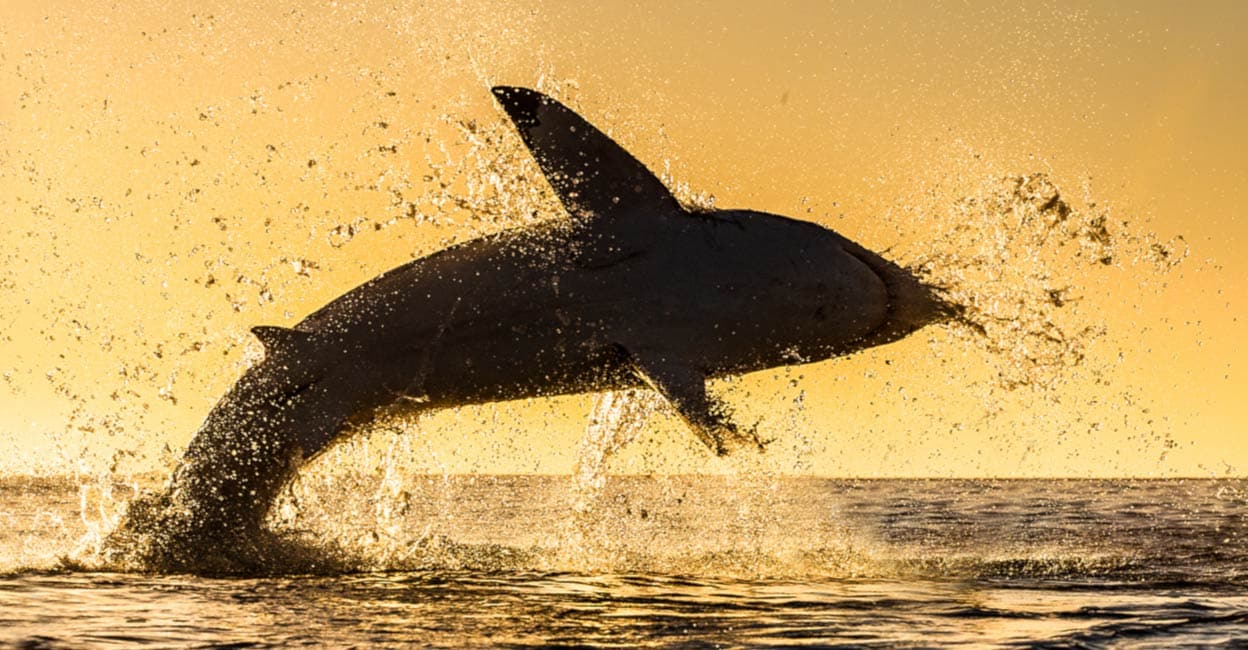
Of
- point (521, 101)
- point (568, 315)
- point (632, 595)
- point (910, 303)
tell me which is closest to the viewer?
point (632, 595)

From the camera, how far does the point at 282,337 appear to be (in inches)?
504

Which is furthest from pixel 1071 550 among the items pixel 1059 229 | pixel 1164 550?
pixel 1059 229

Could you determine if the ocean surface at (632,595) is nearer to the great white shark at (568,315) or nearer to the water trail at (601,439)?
the water trail at (601,439)

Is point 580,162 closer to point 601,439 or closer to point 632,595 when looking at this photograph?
point 632,595

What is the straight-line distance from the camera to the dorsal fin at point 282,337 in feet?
42.0

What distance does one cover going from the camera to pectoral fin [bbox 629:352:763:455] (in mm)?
11703

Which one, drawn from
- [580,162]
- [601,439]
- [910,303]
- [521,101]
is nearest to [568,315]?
[580,162]

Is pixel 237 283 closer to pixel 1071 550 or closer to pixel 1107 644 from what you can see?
pixel 1107 644

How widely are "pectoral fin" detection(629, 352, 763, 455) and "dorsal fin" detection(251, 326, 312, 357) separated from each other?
297cm

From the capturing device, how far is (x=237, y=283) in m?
14.1

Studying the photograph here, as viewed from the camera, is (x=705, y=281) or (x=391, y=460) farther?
(x=391, y=460)

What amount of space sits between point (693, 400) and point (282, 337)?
3.72 meters

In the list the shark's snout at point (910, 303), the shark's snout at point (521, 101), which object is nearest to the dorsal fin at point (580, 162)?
the shark's snout at point (521, 101)

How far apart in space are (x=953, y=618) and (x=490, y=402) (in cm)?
445
